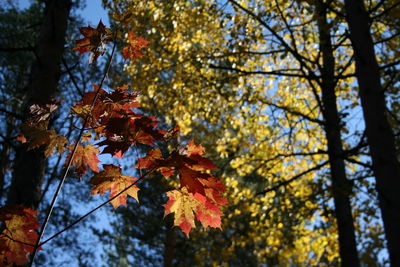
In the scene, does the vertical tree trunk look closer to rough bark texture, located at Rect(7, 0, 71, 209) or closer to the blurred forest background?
the blurred forest background

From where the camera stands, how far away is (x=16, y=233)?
1.52 metres

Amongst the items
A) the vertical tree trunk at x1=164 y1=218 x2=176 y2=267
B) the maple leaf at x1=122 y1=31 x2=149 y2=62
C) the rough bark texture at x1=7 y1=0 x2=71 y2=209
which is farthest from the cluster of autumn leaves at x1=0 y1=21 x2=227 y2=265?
the vertical tree trunk at x1=164 y1=218 x2=176 y2=267

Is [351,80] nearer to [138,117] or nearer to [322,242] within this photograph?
[322,242]

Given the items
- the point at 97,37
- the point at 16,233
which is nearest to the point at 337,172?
the point at 97,37

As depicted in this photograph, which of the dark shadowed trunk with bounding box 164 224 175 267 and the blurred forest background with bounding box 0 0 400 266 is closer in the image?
the blurred forest background with bounding box 0 0 400 266

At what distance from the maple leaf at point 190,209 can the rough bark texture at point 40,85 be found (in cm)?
128

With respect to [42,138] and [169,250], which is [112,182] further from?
[169,250]

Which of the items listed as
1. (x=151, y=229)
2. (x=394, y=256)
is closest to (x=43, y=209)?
(x=151, y=229)

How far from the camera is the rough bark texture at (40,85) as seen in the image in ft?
7.57

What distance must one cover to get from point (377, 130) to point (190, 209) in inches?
78.9

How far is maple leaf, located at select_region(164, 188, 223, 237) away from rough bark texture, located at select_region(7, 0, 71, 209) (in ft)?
4.20

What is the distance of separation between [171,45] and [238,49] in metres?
1.22

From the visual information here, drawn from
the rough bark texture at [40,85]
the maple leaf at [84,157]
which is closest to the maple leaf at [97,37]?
the maple leaf at [84,157]

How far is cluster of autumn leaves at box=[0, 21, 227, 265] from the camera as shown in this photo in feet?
4.28
